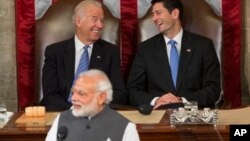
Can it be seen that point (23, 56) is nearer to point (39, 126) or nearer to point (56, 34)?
point (56, 34)

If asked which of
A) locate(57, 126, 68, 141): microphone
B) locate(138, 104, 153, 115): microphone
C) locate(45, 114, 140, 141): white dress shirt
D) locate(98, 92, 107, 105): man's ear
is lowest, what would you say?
locate(138, 104, 153, 115): microphone

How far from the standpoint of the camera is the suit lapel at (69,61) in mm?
5723

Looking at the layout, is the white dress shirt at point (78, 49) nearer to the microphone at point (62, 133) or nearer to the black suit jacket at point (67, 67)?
the black suit jacket at point (67, 67)

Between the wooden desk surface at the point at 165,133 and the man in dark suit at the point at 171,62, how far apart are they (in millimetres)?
1335

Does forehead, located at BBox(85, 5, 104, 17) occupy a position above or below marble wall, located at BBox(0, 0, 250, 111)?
above

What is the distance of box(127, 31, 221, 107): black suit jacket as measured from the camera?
5.62 m

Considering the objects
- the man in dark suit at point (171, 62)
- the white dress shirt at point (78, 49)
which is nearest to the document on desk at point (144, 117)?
the man in dark suit at point (171, 62)

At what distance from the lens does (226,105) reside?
550 cm

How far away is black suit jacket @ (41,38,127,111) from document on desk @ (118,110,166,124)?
84 centimetres

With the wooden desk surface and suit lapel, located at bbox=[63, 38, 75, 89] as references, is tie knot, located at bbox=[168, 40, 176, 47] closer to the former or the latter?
suit lapel, located at bbox=[63, 38, 75, 89]

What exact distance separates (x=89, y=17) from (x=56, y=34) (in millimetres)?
410

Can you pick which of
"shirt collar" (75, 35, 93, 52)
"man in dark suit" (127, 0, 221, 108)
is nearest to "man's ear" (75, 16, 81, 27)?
"shirt collar" (75, 35, 93, 52)

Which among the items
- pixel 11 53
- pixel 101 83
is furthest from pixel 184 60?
pixel 101 83

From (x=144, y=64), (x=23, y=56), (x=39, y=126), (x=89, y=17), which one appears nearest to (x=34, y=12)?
(x=23, y=56)
